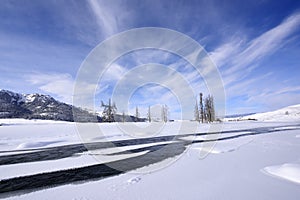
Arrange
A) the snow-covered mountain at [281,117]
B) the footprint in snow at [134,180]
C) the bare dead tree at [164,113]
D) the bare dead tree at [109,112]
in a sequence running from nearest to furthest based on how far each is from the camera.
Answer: the footprint in snow at [134,180], the bare dead tree at [109,112], the snow-covered mountain at [281,117], the bare dead tree at [164,113]

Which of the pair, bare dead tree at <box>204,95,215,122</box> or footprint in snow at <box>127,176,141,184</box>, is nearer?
footprint in snow at <box>127,176,141,184</box>

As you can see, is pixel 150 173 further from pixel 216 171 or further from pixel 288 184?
pixel 288 184

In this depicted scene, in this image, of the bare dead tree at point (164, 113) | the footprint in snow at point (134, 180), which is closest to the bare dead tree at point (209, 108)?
the bare dead tree at point (164, 113)

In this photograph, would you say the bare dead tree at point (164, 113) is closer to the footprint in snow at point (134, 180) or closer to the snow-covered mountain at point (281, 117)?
the snow-covered mountain at point (281, 117)

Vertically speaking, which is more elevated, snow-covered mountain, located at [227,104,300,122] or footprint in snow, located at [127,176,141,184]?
snow-covered mountain, located at [227,104,300,122]

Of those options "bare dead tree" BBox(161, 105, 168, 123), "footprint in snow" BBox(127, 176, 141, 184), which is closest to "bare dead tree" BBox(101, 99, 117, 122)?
"bare dead tree" BBox(161, 105, 168, 123)

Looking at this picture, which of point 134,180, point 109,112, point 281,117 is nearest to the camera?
point 134,180

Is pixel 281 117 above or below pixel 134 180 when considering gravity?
above

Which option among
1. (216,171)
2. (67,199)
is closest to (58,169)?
(67,199)

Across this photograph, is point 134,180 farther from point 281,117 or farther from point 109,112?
point 281,117

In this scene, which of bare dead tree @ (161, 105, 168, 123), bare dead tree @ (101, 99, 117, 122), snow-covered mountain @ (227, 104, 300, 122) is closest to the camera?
bare dead tree @ (101, 99, 117, 122)

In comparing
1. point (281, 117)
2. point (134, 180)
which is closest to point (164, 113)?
point (281, 117)

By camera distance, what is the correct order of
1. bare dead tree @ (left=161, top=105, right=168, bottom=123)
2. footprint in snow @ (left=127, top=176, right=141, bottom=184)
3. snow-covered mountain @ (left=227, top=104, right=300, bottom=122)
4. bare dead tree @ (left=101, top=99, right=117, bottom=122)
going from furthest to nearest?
1. bare dead tree @ (left=161, top=105, right=168, bottom=123)
2. snow-covered mountain @ (left=227, top=104, right=300, bottom=122)
3. bare dead tree @ (left=101, top=99, right=117, bottom=122)
4. footprint in snow @ (left=127, top=176, right=141, bottom=184)

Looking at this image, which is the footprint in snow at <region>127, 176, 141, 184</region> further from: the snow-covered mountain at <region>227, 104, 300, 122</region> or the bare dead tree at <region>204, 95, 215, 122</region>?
the snow-covered mountain at <region>227, 104, 300, 122</region>
